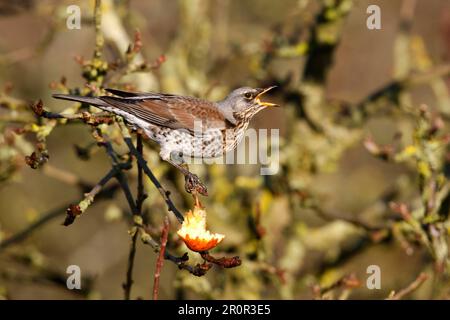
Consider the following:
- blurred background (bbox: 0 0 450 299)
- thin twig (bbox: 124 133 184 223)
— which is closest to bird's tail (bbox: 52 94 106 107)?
blurred background (bbox: 0 0 450 299)

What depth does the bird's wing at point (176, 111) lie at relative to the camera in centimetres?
461

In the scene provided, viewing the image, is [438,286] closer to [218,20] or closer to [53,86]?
[53,86]

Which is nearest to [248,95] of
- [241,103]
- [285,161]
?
[241,103]

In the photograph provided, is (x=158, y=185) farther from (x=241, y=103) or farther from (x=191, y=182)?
(x=241, y=103)

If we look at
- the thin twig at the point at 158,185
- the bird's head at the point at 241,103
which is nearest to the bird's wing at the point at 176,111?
the bird's head at the point at 241,103

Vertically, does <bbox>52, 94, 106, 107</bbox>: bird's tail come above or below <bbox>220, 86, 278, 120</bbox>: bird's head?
below

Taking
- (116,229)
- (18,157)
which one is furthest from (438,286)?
(116,229)

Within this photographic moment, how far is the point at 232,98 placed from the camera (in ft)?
16.6

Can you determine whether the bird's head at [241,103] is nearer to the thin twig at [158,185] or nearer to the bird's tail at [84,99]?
the bird's tail at [84,99]

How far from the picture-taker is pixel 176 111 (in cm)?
476

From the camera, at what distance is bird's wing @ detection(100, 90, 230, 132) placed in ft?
15.1

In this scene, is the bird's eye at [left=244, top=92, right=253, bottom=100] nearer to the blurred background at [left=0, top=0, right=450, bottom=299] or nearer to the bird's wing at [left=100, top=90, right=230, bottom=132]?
the bird's wing at [left=100, top=90, right=230, bottom=132]

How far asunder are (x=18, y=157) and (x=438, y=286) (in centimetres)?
344
